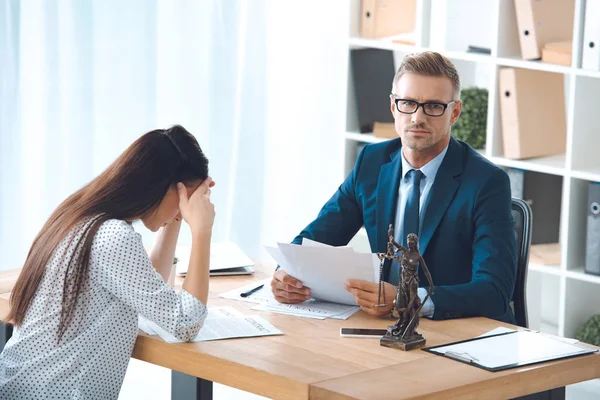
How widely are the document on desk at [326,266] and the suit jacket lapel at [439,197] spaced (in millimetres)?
281

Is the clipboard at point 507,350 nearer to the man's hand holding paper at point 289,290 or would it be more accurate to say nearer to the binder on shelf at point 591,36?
the man's hand holding paper at point 289,290

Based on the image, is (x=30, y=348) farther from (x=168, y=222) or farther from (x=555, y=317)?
(x=555, y=317)

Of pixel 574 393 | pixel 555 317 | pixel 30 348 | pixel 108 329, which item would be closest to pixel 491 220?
pixel 108 329

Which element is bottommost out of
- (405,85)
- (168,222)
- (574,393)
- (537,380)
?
(574,393)

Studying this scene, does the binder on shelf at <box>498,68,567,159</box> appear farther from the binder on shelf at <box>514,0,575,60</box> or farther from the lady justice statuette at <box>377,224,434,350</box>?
the lady justice statuette at <box>377,224,434,350</box>

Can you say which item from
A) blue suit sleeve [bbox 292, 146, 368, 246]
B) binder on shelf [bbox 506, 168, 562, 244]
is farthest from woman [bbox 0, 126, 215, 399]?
binder on shelf [bbox 506, 168, 562, 244]

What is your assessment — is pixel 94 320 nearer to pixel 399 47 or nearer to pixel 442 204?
pixel 442 204

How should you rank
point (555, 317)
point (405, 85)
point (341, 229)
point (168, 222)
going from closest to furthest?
1. point (168, 222)
2. point (405, 85)
3. point (341, 229)
4. point (555, 317)

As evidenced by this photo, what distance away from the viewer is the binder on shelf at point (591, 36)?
350cm

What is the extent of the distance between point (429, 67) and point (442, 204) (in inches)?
13.4

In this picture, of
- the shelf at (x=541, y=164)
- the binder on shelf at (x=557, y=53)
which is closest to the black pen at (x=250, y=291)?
the shelf at (x=541, y=164)

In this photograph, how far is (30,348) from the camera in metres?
2.16

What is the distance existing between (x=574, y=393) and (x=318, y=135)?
1.68 metres

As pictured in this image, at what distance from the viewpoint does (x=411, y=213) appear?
104 inches
